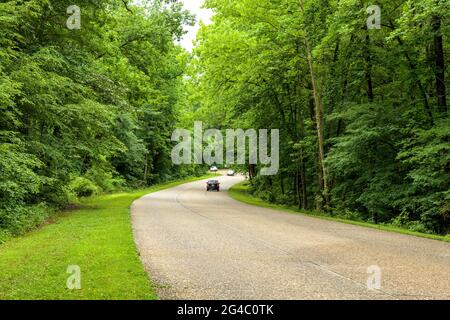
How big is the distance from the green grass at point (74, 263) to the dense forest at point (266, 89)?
2.28 metres

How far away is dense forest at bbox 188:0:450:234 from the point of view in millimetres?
16875

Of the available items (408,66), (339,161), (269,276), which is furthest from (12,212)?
(408,66)

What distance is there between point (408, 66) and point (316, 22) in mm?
4956

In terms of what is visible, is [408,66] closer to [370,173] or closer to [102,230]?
[370,173]

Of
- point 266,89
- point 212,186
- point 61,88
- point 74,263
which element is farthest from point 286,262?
point 212,186

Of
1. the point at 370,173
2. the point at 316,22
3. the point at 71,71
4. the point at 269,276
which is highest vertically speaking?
the point at 316,22

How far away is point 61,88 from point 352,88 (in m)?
15.7

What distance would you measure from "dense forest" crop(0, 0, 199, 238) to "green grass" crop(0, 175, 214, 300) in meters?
2.19

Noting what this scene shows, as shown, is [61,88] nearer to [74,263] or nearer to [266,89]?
[74,263]

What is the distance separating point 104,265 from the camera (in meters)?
Answer: 8.16

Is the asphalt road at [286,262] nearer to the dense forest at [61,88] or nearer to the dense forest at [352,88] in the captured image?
the dense forest at [61,88]
